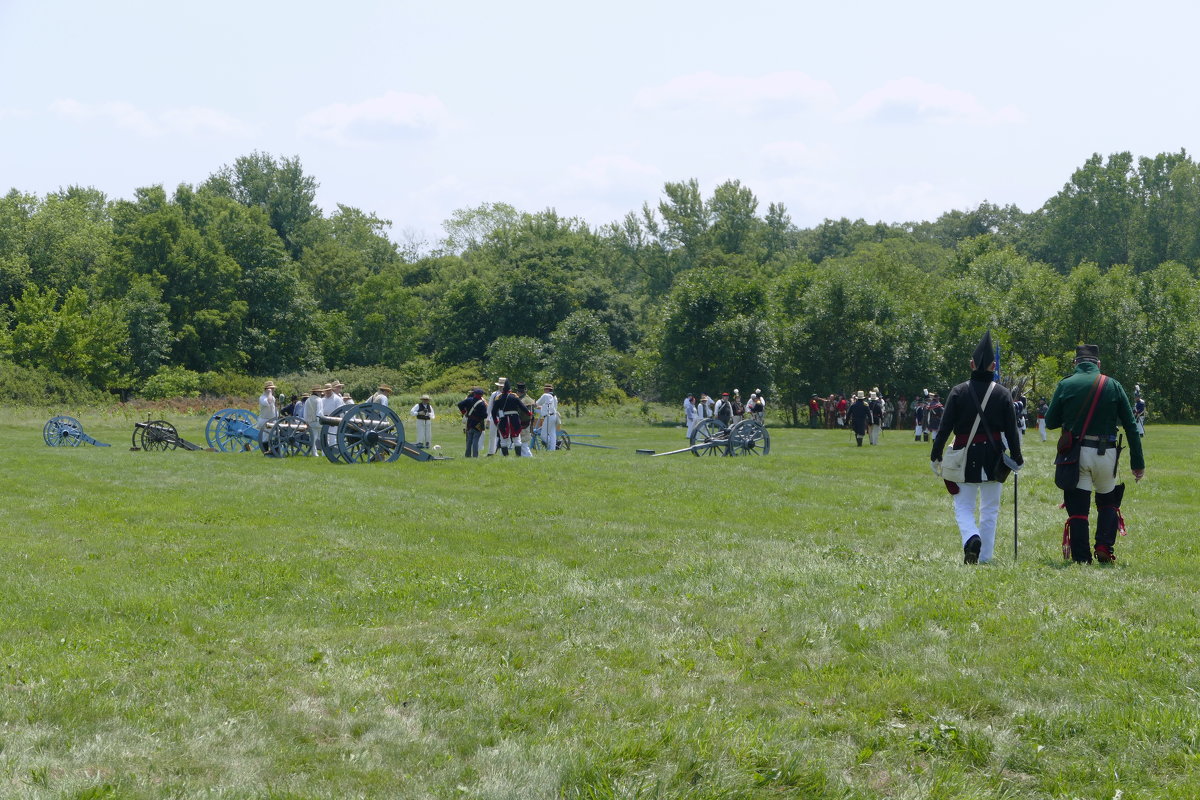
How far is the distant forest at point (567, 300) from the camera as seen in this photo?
5116 cm

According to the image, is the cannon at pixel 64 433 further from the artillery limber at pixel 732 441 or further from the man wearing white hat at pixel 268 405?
the artillery limber at pixel 732 441

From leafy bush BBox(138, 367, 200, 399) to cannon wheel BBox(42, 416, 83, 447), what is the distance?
97.2ft

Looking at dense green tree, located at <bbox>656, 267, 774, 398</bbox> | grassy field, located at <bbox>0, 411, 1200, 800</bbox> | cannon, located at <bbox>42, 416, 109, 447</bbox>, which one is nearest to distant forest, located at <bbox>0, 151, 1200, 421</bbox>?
dense green tree, located at <bbox>656, 267, 774, 398</bbox>

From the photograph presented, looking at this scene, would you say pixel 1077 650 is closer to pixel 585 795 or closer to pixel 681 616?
pixel 681 616

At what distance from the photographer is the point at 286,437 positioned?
866 inches

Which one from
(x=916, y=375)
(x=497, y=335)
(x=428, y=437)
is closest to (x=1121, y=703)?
(x=428, y=437)

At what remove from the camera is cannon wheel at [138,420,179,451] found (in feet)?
83.3

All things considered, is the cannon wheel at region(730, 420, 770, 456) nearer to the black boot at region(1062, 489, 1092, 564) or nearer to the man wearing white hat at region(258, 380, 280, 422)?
the man wearing white hat at region(258, 380, 280, 422)

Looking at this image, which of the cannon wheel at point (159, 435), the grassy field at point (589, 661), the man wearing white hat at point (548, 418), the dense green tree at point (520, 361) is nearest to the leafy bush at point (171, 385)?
the dense green tree at point (520, 361)

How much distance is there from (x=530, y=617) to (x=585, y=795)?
9.09 ft

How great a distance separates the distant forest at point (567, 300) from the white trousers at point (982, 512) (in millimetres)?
41519

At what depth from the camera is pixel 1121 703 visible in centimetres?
484

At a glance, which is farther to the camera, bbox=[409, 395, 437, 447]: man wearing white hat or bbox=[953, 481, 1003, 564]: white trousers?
bbox=[409, 395, 437, 447]: man wearing white hat

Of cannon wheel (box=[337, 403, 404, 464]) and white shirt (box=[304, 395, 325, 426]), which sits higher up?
white shirt (box=[304, 395, 325, 426])
